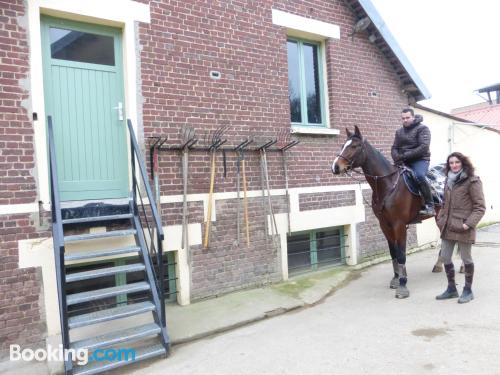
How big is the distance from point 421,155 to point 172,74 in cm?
369

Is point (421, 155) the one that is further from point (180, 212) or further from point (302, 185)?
point (180, 212)

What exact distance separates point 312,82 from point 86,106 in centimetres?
399

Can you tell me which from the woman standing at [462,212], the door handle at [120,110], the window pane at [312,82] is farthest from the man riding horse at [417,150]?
the door handle at [120,110]

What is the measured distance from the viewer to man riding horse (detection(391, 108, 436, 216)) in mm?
5918

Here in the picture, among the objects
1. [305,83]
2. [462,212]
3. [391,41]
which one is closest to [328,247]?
[462,212]

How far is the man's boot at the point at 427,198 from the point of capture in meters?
5.92

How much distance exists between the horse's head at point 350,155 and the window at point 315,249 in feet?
6.15

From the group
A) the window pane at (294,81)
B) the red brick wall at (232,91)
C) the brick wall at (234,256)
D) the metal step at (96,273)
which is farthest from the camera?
the window pane at (294,81)

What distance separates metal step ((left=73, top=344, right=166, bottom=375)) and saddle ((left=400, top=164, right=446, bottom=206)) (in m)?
3.95

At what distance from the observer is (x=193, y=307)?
542 centimetres

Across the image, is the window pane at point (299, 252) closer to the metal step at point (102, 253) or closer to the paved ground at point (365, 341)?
the paved ground at point (365, 341)

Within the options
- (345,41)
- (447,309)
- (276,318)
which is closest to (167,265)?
(276,318)

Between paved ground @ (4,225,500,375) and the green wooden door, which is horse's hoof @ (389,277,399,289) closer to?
paved ground @ (4,225,500,375)

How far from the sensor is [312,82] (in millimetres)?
7426
